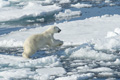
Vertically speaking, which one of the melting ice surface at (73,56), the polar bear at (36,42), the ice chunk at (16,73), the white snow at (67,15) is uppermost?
the polar bear at (36,42)

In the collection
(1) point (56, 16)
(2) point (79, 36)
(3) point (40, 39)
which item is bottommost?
(1) point (56, 16)

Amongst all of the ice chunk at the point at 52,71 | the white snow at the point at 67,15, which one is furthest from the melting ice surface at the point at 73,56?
the white snow at the point at 67,15

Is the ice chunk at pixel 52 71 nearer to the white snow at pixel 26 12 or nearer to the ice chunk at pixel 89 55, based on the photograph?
the ice chunk at pixel 89 55

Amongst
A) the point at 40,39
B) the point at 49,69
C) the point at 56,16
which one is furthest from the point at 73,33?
the point at 56,16

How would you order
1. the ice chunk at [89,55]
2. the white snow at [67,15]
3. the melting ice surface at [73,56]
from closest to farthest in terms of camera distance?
the melting ice surface at [73,56]
the ice chunk at [89,55]
the white snow at [67,15]

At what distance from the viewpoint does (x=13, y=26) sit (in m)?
12.6

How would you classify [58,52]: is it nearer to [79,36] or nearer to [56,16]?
[79,36]

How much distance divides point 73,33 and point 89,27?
0.89 meters

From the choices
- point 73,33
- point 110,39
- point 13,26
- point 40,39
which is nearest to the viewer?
point 40,39

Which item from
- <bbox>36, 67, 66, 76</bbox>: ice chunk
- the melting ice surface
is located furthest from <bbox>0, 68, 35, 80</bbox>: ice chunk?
<bbox>36, 67, 66, 76</bbox>: ice chunk

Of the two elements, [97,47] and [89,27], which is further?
[89,27]

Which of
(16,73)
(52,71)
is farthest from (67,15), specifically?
(16,73)

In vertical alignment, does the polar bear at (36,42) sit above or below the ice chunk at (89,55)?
above

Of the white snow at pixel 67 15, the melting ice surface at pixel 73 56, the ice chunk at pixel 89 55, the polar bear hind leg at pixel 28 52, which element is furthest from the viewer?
the white snow at pixel 67 15
